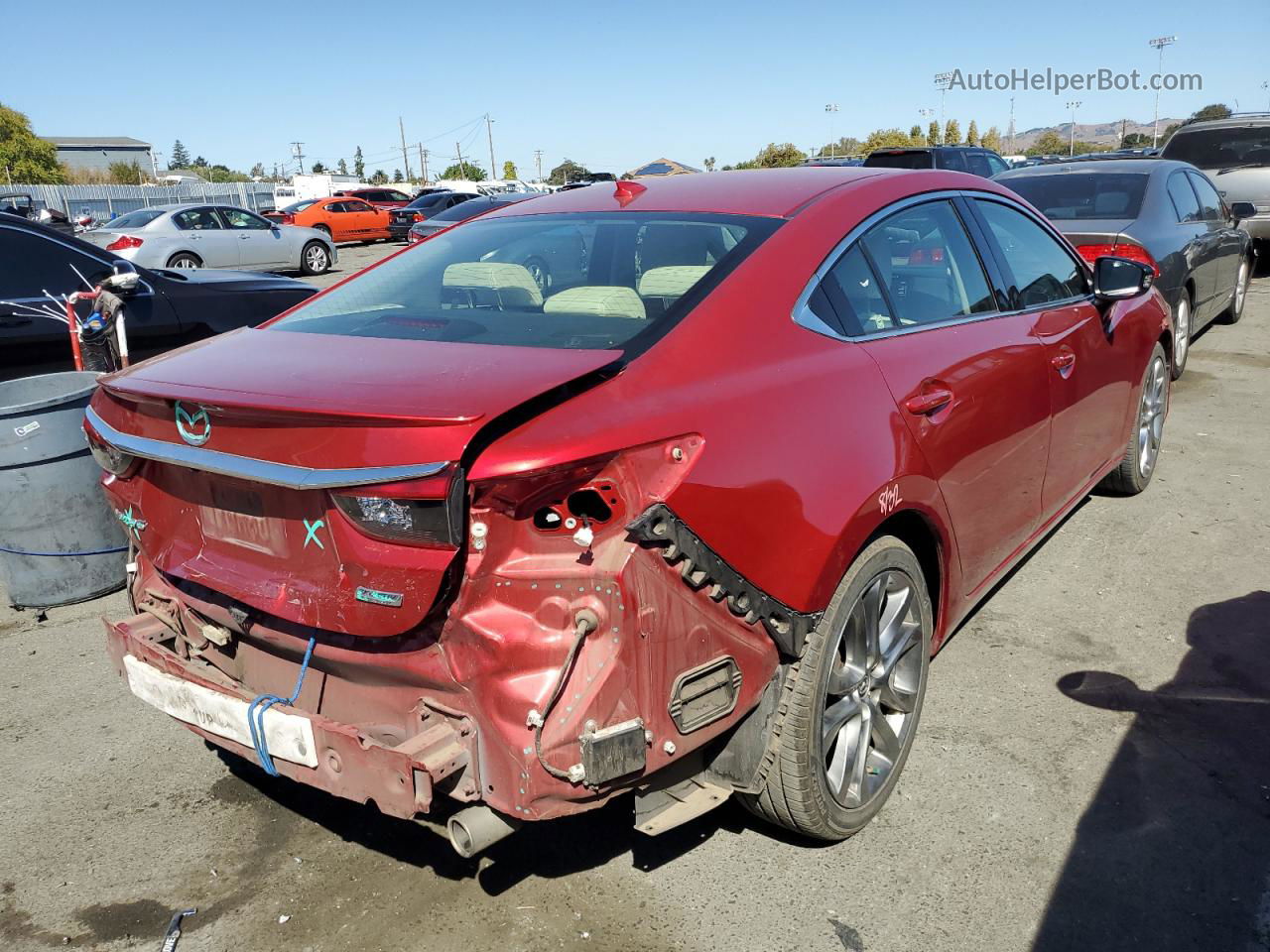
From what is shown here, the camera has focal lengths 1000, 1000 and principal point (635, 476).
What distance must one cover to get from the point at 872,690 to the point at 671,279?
4.21ft

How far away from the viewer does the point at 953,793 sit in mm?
2979

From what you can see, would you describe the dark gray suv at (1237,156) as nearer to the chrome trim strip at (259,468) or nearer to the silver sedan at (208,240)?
the chrome trim strip at (259,468)

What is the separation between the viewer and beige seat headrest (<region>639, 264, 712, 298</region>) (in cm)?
258

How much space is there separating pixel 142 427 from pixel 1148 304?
4653 millimetres

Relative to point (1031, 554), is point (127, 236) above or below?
above

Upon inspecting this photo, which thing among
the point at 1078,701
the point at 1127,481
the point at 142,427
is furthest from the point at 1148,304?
the point at 142,427

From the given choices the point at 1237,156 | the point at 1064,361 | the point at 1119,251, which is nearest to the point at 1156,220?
the point at 1119,251

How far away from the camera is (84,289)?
6262 millimetres

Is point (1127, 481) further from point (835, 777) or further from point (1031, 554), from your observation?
point (835, 777)

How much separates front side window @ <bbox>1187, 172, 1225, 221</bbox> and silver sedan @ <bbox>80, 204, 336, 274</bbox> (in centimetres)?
1559

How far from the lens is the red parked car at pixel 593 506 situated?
1.99 metres

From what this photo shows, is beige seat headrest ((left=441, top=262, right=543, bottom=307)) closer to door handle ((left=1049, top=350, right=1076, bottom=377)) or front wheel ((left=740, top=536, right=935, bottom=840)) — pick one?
front wheel ((left=740, top=536, right=935, bottom=840))

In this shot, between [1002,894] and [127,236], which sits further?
[127,236]

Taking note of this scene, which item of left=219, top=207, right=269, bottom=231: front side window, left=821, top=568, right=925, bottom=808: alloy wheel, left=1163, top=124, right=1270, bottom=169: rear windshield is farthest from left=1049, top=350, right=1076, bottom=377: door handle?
left=219, top=207, right=269, bottom=231: front side window
